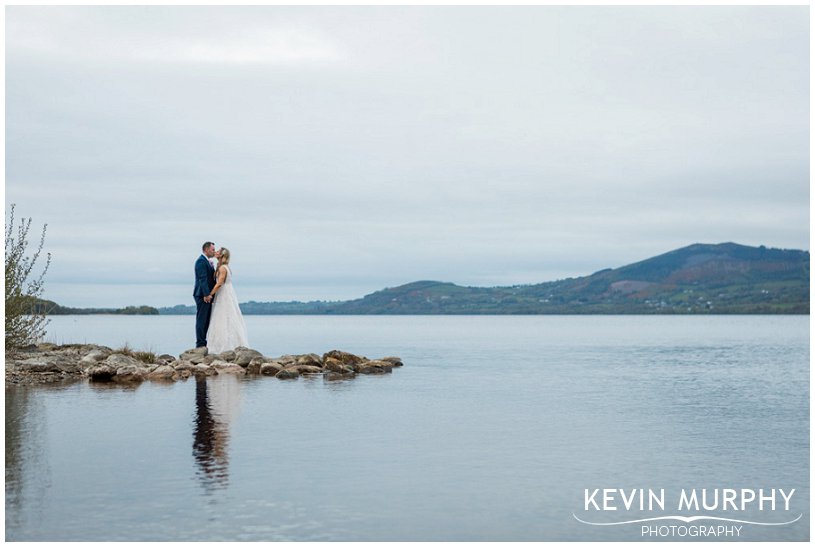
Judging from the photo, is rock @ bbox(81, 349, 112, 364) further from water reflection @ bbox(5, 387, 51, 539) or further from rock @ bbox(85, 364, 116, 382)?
water reflection @ bbox(5, 387, 51, 539)

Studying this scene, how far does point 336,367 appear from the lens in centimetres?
2566

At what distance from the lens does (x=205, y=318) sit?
1104 inches

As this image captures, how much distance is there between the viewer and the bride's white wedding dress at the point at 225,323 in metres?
27.5

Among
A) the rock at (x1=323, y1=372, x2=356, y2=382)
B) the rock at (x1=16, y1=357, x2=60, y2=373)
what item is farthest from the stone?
the rock at (x1=323, y1=372, x2=356, y2=382)

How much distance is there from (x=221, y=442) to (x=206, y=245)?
15.0 m

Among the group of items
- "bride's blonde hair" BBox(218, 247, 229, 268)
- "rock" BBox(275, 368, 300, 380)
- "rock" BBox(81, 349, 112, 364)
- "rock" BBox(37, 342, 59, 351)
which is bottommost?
"rock" BBox(275, 368, 300, 380)

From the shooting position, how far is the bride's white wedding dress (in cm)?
2752

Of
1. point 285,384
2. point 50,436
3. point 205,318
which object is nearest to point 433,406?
point 285,384

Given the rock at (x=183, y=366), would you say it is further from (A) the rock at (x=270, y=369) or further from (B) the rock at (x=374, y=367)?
(B) the rock at (x=374, y=367)

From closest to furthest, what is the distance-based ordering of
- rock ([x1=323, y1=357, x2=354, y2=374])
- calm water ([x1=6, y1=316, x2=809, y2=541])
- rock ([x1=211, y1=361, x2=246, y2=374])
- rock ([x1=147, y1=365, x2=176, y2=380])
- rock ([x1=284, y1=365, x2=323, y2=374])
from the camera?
calm water ([x1=6, y1=316, x2=809, y2=541]) → rock ([x1=147, y1=365, x2=176, y2=380]) → rock ([x1=211, y1=361, x2=246, y2=374]) → rock ([x1=284, y1=365, x2=323, y2=374]) → rock ([x1=323, y1=357, x2=354, y2=374])

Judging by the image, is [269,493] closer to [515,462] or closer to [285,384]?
[515,462]

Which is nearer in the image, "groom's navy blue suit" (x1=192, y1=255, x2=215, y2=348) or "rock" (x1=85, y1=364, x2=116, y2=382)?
"rock" (x1=85, y1=364, x2=116, y2=382)

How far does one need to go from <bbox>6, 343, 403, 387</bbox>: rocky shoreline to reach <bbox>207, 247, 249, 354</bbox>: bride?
1.95 feet

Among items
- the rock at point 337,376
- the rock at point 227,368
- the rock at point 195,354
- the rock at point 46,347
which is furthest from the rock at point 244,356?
the rock at point 46,347
